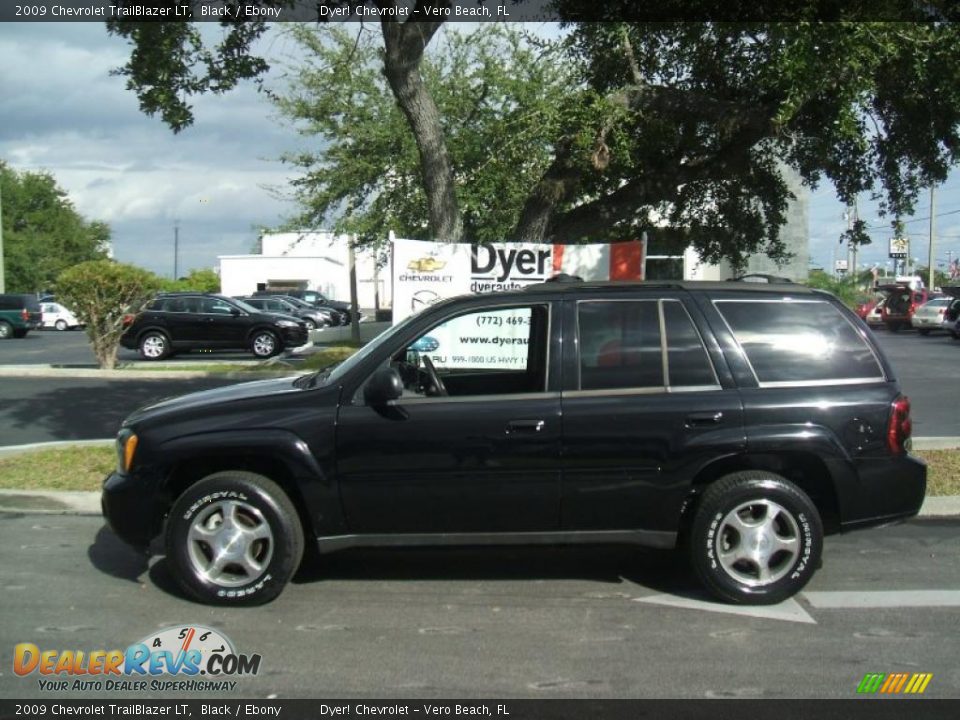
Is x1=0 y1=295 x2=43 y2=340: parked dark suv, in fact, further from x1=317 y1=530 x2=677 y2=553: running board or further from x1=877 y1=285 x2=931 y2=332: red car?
x1=877 y1=285 x2=931 y2=332: red car

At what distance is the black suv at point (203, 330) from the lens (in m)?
22.5

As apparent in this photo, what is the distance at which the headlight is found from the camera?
17.3ft

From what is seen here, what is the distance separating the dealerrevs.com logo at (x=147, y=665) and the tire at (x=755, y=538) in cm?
253

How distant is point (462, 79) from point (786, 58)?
1174cm

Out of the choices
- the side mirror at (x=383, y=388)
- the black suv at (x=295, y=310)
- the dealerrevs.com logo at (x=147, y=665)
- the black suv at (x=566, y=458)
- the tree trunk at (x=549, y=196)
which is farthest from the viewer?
the black suv at (x=295, y=310)

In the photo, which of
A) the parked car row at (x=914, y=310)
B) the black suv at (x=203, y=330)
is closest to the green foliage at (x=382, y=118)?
the black suv at (x=203, y=330)

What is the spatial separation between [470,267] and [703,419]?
18.7 ft

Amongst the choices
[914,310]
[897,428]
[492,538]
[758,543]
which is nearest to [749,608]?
[758,543]

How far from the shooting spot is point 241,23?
866 cm

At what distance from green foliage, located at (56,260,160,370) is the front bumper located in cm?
1265

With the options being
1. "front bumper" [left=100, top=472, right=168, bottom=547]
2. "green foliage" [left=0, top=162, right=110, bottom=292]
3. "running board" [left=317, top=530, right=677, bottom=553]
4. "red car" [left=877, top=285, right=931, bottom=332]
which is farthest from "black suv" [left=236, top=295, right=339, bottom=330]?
"green foliage" [left=0, top=162, right=110, bottom=292]

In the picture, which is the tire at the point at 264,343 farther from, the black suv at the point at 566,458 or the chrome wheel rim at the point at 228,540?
the chrome wheel rim at the point at 228,540

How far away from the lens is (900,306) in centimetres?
3738

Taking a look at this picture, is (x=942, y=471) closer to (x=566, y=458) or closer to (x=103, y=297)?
(x=566, y=458)
